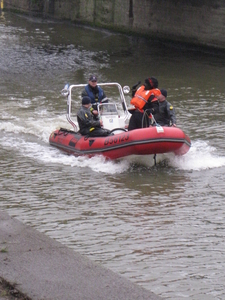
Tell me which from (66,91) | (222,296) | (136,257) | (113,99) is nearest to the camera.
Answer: (222,296)

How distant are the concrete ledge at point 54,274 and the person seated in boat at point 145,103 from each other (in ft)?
14.1

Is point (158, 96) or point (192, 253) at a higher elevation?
point (158, 96)

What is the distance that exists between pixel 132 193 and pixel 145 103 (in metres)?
1.83

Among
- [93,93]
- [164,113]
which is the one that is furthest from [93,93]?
[164,113]

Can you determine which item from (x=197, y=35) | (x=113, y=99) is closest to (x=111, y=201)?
(x=113, y=99)

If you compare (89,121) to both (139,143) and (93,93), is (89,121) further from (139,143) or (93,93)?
(139,143)

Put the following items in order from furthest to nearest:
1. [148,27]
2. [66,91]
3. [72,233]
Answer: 1. [148,27]
2. [66,91]
3. [72,233]

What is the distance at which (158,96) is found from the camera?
9.37 m

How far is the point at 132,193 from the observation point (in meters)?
7.98

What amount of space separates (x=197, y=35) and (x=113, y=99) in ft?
35.1

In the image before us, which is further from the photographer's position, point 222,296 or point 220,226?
point 220,226

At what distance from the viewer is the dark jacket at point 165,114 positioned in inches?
381

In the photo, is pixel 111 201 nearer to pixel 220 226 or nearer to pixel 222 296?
pixel 220 226

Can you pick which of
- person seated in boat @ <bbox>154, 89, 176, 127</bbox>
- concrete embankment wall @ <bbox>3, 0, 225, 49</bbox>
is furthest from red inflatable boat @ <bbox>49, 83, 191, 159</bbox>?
concrete embankment wall @ <bbox>3, 0, 225, 49</bbox>
